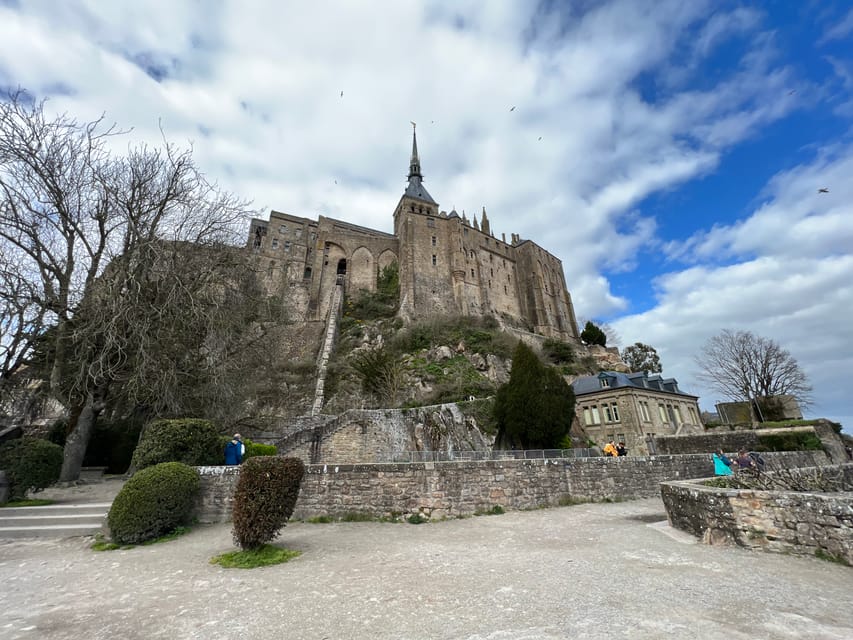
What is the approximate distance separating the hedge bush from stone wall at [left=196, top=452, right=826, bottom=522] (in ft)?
9.36

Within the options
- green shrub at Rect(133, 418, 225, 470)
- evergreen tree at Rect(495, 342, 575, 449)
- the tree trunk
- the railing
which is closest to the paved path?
Result: green shrub at Rect(133, 418, 225, 470)

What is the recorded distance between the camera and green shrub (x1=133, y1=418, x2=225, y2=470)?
317 inches

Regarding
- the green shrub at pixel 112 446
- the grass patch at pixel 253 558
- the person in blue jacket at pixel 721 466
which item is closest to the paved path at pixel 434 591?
the grass patch at pixel 253 558

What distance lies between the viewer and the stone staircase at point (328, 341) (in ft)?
83.7

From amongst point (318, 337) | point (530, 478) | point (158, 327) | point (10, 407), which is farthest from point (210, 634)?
point (318, 337)

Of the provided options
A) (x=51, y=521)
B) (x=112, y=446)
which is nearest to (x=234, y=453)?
(x=51, y=521)

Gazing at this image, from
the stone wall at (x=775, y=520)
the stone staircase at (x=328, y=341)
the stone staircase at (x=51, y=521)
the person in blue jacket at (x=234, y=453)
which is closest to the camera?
the stone wall at (x=775, y=520)

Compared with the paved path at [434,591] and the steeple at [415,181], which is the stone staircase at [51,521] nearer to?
the paved path at [434,591]

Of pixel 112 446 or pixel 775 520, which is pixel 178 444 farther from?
pixel 775 520

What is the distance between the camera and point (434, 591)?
4148 mm

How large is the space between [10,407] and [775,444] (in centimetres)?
3207

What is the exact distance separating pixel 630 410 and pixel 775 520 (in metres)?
20.9

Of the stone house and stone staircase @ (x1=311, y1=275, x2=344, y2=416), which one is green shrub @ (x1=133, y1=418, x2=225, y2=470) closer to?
stone staircase @ (x1=311, y1=275, x2=344, y2=416)

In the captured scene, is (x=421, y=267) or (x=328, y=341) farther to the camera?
(x=421, y=267)
